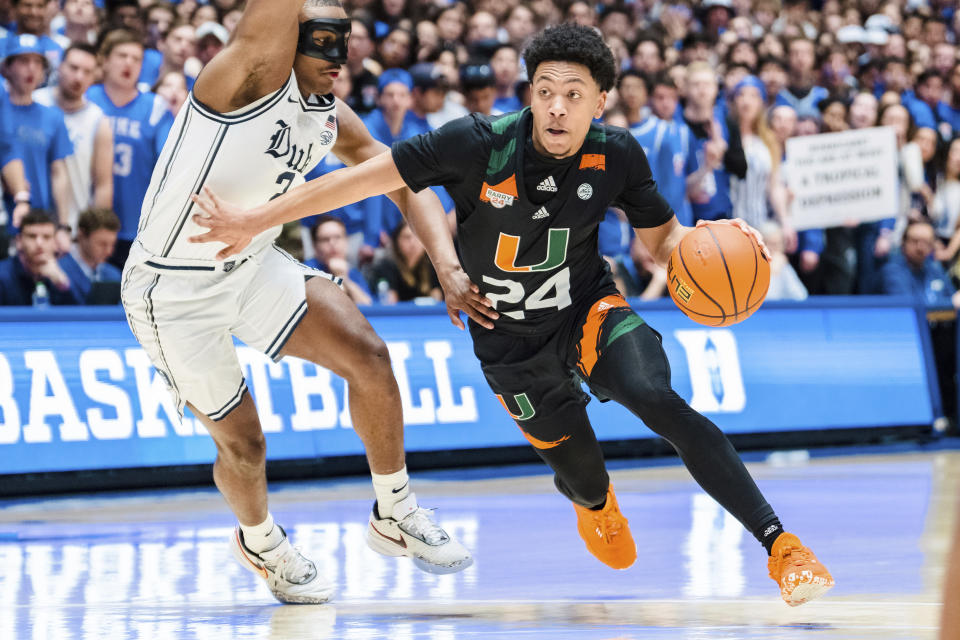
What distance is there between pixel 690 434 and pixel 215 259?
2030mm

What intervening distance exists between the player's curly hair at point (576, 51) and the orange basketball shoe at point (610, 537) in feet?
6.20

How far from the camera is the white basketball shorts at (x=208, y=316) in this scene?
17.7 ft

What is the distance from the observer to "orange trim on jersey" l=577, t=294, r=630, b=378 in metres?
5.14

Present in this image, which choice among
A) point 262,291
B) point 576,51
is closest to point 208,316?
point 262,291

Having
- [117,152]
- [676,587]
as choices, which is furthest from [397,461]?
[117,152]

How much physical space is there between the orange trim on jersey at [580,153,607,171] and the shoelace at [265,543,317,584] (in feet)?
6.56

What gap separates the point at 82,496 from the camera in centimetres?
884

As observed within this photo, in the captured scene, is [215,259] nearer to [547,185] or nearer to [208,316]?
[208,316]

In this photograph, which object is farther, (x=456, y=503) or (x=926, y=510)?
(x=456, y=503)

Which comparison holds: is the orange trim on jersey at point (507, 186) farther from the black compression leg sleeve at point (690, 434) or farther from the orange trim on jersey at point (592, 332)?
the black compression leg sleeve at point (690, 434)

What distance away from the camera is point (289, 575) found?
5.49m

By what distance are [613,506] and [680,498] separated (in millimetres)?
2895

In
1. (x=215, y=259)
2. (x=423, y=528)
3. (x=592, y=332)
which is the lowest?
(x=423, y=528)

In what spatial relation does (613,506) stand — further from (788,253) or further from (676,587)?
(788,253)
